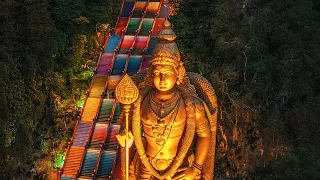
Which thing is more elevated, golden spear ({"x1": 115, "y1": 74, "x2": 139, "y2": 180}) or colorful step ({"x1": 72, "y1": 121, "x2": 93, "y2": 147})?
colorful step ({"x1": 72, "y1": 121, "x2": 93, "y2": 147})

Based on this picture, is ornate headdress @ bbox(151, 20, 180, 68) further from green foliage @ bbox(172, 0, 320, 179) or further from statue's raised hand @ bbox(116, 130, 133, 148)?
green foliage @ bbox(172, 0, 320, 179)

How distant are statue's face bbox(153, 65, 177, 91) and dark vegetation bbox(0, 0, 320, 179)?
644cm

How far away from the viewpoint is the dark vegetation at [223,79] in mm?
12477

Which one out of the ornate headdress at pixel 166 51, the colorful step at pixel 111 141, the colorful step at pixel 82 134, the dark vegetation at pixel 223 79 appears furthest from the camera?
the colorful step at pixel 82 134

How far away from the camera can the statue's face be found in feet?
18.5

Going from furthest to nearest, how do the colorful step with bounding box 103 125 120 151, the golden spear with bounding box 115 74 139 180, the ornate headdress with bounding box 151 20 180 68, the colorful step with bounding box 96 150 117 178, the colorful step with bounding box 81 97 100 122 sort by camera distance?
1. the colorful step with bounding box 81 97 100 122
2. the colorful step with bounding box 103 125 120 151
3. the colorful step with bounding box 96 150 117 178
4. the ornate headdress with bounding box 151 20 180 68
5. the golden spear with bounding box 115 74 139 180

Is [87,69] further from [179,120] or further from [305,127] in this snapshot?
[179,120]

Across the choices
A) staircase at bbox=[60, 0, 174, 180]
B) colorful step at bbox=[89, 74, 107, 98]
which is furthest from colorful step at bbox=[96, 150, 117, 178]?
colorful step at bbox=[89, 74, 107, 98]

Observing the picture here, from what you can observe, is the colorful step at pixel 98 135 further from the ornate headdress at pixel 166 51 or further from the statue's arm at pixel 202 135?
the ornate headdress at pixel 166 51

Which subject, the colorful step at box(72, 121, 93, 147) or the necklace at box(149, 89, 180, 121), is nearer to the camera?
the necklace at box(149, 89, 180, 121)

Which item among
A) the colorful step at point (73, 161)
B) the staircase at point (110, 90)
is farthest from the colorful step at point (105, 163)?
the colorful step at point (73, 161)

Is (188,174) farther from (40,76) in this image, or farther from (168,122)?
(40,76)

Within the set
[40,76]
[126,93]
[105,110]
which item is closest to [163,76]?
[126,93]

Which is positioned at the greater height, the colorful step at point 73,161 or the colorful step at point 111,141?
the colorful step at point 111,141
